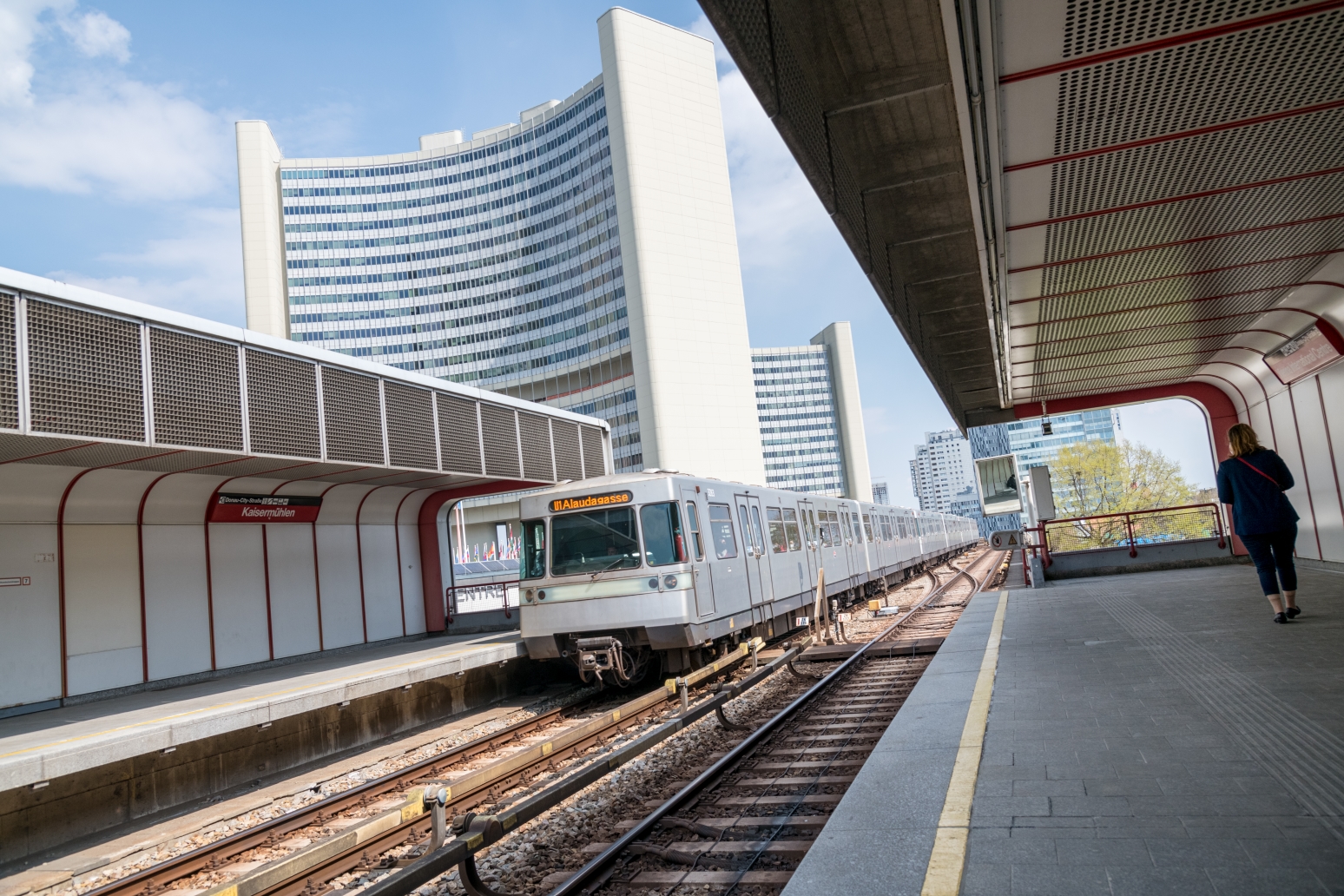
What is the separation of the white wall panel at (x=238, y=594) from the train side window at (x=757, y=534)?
760 centimetres

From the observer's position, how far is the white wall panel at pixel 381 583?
15039 millimetres

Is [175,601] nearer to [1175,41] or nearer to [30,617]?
[30,617]

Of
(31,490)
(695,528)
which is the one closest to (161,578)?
(31,490)

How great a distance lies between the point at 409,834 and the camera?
6.16 metres

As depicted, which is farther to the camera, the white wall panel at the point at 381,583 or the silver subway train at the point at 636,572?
the white wall panel at the point at 381,583

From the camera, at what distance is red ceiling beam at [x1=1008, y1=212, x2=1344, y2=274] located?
705 centimetres

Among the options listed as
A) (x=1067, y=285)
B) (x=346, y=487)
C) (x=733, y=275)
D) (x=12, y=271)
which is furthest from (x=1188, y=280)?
(x=733, y=275)

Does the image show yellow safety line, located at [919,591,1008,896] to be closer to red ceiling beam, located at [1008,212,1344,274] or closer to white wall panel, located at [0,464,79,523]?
red ceiling beam, located at [1008,212,1344,274]

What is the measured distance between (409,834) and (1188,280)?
9.07 m

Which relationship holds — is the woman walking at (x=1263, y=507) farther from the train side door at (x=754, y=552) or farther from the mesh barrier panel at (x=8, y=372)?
the mesh barrier panel at (x=8, y=372)

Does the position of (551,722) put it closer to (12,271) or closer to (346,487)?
(346,487)

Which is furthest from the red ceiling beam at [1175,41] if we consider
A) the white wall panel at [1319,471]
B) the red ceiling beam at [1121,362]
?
the white wall panel at [1319,471]

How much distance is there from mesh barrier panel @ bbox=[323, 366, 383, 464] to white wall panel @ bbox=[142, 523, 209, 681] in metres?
2.71

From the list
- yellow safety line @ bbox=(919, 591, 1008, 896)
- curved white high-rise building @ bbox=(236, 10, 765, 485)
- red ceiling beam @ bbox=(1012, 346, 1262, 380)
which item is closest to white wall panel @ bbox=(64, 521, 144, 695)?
yellow safety line @ bbox=(919, 591, 1008, 896)
